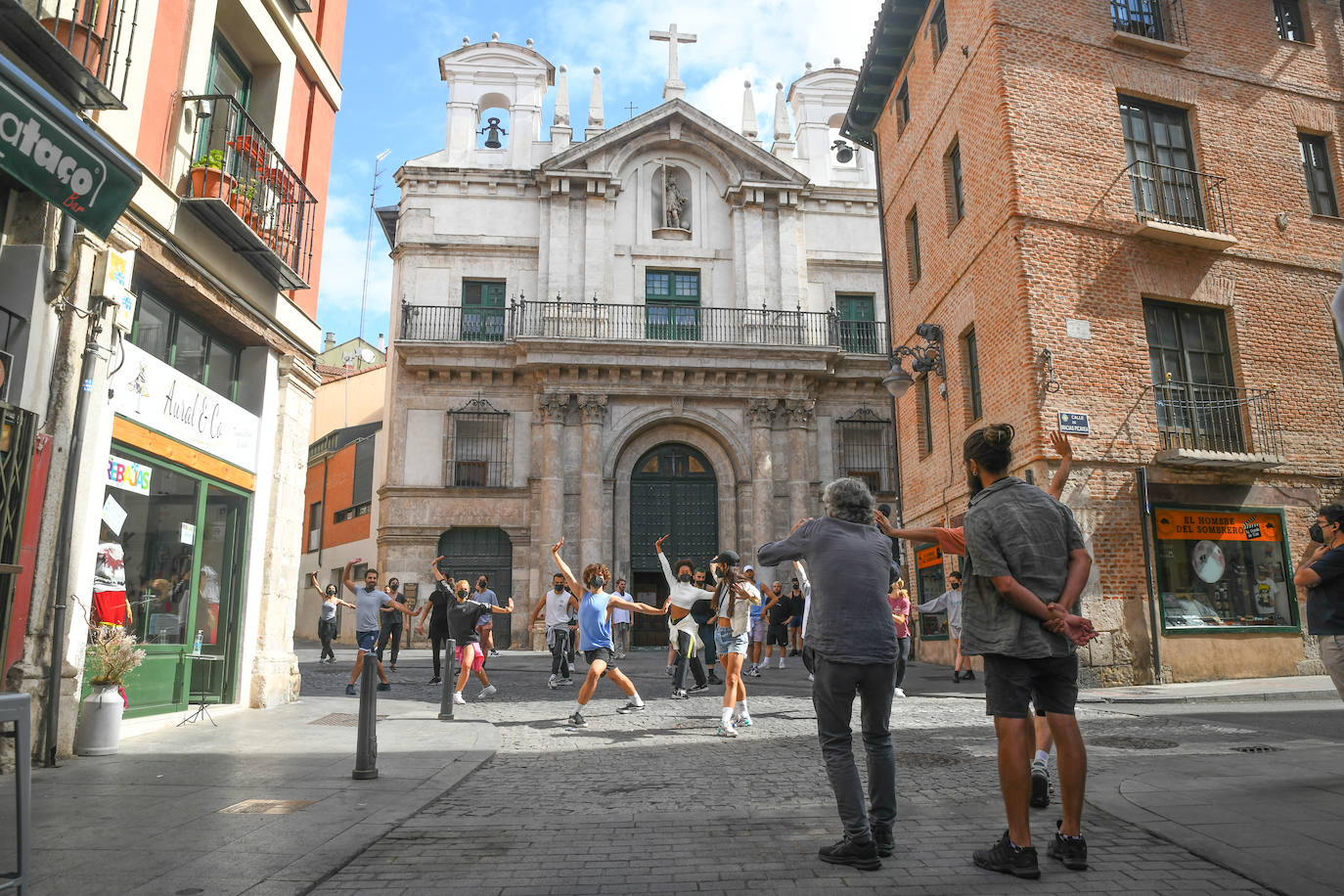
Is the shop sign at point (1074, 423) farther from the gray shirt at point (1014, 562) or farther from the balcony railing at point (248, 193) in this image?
the balcony railing at point (248, 193)

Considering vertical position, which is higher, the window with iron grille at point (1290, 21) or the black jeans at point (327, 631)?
the window with iron grille at point (1290, 21)

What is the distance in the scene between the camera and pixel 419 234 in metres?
27.3

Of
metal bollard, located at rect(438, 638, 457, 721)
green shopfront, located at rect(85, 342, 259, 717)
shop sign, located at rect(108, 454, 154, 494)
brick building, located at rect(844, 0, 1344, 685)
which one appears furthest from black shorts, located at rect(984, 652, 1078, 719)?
brick building, located at rect(844, 0, 1344, 685)

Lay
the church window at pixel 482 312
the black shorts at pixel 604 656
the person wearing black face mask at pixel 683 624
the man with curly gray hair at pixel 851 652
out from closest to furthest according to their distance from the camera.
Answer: the man with curly gray hair at pixel 851 652 → the black shorts at pixel 604 656 → the person wearing black face mask at pixel 683 624 → the church window at pixel 482 312

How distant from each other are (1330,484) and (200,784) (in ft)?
51.5

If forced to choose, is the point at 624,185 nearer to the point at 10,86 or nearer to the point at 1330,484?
the point at 1330,484

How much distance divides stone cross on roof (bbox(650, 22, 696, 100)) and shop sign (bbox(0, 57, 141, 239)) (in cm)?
2452

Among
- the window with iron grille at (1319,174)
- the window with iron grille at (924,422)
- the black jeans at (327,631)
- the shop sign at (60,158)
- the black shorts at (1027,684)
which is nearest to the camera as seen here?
the black shorts at (1027,684)

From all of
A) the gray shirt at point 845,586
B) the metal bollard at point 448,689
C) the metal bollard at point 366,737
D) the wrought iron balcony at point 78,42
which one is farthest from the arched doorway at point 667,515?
the gray shirt at point 845,586

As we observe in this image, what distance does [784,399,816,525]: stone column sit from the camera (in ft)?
84.2

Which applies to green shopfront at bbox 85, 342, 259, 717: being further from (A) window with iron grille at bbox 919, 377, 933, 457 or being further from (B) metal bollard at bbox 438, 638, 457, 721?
(A) window with iron grille at bbox 919, 377, 933, 457

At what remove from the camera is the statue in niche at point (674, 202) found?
2838 cm

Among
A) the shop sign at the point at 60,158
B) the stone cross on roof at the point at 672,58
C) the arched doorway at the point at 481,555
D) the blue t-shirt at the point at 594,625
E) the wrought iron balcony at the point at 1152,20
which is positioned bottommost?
the blue t-shirt at the point at 594,625

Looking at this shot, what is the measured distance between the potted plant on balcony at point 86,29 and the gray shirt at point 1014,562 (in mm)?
7343
